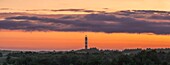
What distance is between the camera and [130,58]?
50.0 meters

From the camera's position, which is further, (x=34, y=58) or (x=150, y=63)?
(x=34, y=58)

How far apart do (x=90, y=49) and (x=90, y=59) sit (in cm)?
2110

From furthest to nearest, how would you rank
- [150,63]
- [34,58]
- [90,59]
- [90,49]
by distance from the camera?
[90,49]
[34,58]
[90,59]
[150,63]

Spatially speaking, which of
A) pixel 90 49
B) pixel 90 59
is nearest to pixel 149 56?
pixel 90 59

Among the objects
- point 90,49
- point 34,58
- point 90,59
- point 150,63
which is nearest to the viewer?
point 150,63

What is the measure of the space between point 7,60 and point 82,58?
837cm

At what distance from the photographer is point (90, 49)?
73.4 m

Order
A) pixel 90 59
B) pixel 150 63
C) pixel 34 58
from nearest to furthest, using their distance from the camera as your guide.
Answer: pixel 150 63 → pixel 90 59 → pixel 34 58

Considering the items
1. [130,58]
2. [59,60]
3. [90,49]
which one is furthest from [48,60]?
[90,49]

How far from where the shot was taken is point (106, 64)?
4950 centimetres

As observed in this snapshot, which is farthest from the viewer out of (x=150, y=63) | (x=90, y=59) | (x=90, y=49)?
(x=90, y=49)

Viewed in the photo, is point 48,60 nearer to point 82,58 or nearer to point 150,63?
point 82,58

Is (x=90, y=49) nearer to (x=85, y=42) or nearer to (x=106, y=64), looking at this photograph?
(x=85, y=42)

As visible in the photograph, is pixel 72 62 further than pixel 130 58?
Yes
